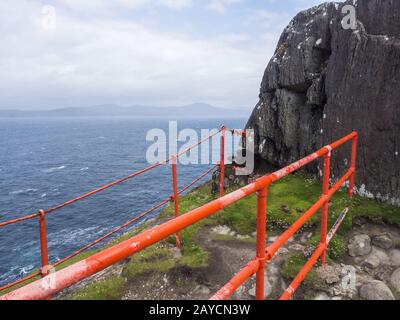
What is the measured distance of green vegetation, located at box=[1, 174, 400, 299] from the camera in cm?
714

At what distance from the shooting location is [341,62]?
10.7m

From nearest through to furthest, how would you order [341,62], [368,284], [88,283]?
[368,284]
[88,283]
[341,62]

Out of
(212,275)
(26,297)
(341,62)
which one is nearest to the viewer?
(26,297)

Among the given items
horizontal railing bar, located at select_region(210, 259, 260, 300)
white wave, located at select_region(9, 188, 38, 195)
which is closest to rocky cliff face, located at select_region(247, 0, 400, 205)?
horizontal railing bar, located at select_region(210, 259, 260, 300)

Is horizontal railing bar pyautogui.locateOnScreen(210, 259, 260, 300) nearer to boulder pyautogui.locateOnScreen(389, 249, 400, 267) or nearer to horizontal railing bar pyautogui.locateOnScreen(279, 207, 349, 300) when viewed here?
horizontal railing bar pyautogui.locateOnScreen(279, 207, 349, 300)

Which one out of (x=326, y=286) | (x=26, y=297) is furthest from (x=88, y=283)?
(x=26, y=297)

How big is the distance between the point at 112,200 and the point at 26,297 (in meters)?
45.5

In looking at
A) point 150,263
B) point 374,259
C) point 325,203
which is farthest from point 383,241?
point 150,263

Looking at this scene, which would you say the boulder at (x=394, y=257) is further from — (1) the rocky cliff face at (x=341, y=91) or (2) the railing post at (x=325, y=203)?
(1) the rocky cliff face at (x=341, y=91)

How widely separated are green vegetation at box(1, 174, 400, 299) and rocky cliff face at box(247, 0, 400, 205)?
35.0 inches

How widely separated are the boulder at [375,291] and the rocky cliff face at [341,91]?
12.0 feet

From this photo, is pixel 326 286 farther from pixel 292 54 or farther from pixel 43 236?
pixel 292 54

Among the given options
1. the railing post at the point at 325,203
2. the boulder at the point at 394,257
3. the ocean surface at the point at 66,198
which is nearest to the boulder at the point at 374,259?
the boulder at the point at 394,257

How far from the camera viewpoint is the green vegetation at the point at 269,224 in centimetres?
714
